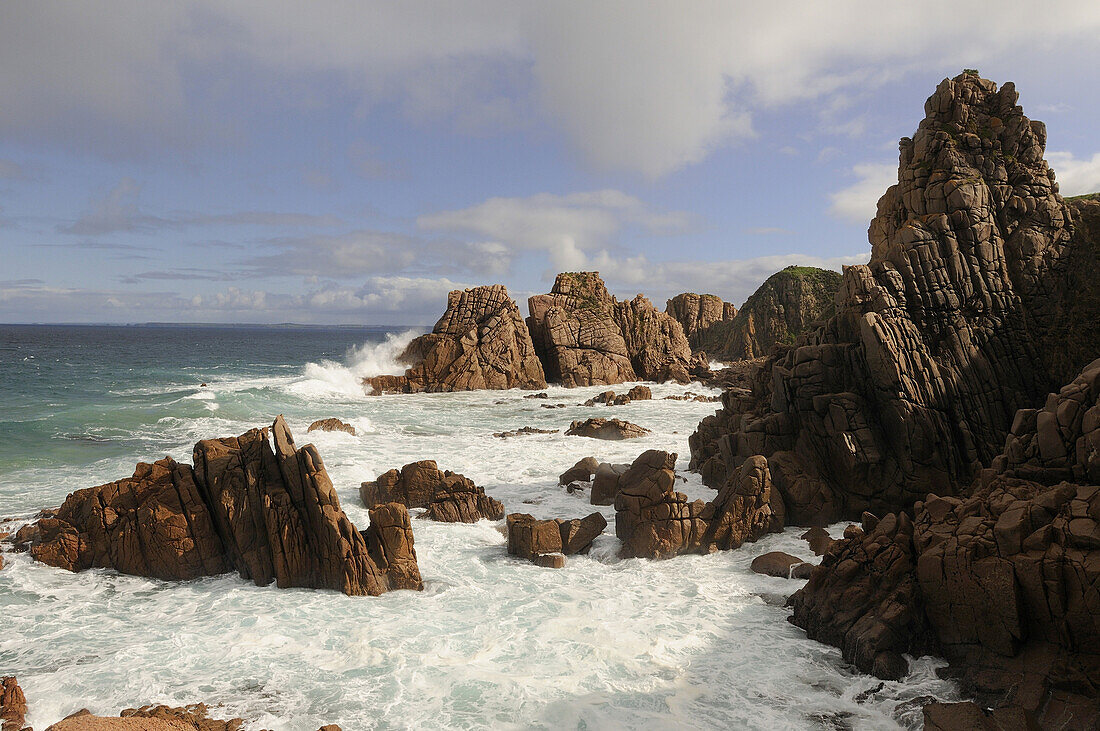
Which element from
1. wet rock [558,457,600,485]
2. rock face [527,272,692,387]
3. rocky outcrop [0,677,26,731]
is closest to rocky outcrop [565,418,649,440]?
wet rock [558,457,600,485]

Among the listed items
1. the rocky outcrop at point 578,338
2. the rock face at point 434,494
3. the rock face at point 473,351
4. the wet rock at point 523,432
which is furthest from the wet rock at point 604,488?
the rocky outcrop at point 578,338

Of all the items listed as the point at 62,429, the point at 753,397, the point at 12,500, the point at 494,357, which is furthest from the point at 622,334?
the point at 12,500

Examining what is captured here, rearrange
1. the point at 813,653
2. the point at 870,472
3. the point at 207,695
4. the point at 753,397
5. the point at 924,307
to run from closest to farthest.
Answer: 1. the point at 207,695
2. the point at 813,653
3. the point at 870,472
4. the point at 924,307
5. the point at 753,397

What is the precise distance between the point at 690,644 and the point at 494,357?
5360 cm

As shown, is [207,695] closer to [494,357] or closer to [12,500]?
[12,500]

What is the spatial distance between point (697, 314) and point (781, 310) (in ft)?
86.2

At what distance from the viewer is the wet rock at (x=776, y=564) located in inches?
684

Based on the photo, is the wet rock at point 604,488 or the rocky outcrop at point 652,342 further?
the rocky outcrop at point 652,342

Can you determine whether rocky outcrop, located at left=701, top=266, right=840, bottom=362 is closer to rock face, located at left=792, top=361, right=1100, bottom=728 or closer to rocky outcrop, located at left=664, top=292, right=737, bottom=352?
rocky outcrop, located at left=664, top=292, right=737, bottom=352

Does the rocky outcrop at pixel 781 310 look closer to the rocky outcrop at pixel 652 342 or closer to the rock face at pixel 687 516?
the rocky outcrop at pixel 652 342

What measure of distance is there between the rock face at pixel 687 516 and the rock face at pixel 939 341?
6.36ft

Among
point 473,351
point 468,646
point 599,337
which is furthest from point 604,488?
point 599,337

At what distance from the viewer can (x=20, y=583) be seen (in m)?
17.0

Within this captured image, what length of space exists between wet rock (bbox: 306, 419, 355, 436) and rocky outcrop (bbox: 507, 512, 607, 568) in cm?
2284
